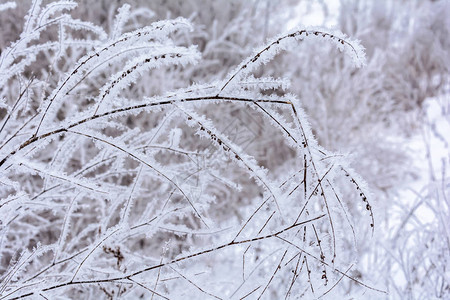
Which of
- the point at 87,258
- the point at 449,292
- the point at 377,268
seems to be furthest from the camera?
the point at 377,268

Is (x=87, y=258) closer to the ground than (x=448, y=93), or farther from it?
closer to the ground

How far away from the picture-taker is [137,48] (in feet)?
2.95

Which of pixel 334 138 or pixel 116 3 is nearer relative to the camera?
pixel 116 3

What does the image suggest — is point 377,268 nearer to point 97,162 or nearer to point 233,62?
point 97,162

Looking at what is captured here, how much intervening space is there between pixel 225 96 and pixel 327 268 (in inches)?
15.3

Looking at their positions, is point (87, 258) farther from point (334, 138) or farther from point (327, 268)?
point (334, 138)

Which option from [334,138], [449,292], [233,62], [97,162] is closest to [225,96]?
[97,162]

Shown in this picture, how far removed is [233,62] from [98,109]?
3.14 metres

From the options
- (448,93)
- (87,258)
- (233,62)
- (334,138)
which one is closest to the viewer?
(87,258)

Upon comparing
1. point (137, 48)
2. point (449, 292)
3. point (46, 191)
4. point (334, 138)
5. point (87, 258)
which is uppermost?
point (334, 138)

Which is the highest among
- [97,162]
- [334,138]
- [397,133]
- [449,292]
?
[397,133]

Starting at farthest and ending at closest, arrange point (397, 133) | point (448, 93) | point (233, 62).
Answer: point (448, 93) < point (397, 133) < point (233, 62)

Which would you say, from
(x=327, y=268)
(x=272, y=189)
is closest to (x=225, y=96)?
(x=272, y=189)

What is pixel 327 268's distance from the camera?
Result: 90 centimetres
